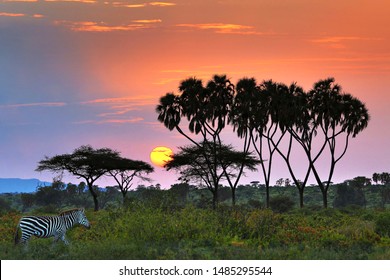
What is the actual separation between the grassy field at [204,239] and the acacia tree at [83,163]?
42.8 meters

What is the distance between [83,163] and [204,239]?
164ft

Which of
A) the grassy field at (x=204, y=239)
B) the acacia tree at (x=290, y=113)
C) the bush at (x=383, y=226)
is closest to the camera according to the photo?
the grassy field at (x=204, y=239)

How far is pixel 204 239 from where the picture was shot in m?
21.1

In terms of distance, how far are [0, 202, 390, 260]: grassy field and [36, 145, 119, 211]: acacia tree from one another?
42.8 meters

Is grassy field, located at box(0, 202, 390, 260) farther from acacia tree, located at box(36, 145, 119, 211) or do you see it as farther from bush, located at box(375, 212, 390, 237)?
acacia tree, located at box(36, 145, 119, 211)

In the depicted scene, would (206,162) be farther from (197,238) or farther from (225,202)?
(197,238)

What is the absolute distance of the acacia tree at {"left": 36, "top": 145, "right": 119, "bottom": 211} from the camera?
227 feet

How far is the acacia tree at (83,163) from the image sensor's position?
69.3 m

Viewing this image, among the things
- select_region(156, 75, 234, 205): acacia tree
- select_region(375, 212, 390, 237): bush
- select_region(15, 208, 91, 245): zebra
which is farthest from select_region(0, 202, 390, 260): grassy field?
select_region(156, 75, 234, 205): acacia tree

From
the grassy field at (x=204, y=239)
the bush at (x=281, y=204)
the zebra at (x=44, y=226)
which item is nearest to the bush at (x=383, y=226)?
the grassy field at (x=204, y=239)

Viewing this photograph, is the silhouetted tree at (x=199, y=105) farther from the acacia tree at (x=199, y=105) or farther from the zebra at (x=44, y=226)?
the zebra at (x=44, y=226)
